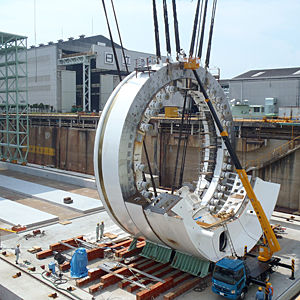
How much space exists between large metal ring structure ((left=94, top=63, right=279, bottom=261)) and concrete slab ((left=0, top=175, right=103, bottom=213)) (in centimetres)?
885

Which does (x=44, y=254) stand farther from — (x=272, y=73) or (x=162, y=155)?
(x=272, y=73)

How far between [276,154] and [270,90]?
19.6 metres

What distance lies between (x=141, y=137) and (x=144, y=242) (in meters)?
5.22

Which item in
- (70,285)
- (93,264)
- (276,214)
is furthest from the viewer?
(276,214)

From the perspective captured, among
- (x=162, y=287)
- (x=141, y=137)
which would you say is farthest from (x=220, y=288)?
(x=141, y=137)

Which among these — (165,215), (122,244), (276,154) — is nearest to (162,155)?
(276,154)

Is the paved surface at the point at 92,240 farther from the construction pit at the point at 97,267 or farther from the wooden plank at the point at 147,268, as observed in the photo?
the wooden plank at the point at 147,268

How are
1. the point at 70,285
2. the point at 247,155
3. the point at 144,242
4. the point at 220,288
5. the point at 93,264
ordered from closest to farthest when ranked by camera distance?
the point at 220,288 → the point at 70,285 → the point at 93,264 → the point at 144,242 → the point at 247,155

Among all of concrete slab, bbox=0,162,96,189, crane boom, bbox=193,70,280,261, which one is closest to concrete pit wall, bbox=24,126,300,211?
concrete slab, bbox=0,162,96,189

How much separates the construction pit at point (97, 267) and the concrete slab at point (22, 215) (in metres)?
0.10

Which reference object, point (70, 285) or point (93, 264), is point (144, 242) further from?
point (70, 285)

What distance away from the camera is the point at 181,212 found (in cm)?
1238

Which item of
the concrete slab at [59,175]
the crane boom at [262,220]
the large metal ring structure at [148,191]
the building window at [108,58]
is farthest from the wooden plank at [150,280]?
the building window at [108,58]

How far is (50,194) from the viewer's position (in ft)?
86.6
